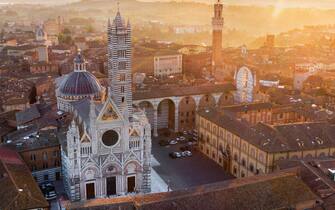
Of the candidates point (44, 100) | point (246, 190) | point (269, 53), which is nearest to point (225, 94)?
point (44, 100)

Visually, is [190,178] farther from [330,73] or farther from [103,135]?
[330,73]

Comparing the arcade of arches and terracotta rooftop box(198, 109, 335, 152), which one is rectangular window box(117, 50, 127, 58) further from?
the arcade of arches

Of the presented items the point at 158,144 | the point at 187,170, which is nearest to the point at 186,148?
Answer: the point at 158,144

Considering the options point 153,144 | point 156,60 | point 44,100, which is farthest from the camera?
point 156,60

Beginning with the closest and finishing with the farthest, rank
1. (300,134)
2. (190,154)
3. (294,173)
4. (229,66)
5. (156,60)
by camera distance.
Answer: (294,173)
(300,134)
(190,154)
(229,66)
(156,60)

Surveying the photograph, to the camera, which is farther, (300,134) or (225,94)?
(225,94)

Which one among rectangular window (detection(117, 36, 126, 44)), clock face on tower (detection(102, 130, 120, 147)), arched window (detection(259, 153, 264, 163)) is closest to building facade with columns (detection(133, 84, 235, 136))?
A: rectangular window (detection(117, 36, 126, 44))
